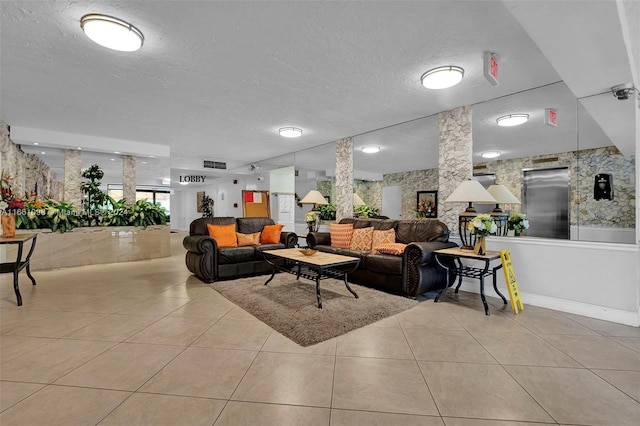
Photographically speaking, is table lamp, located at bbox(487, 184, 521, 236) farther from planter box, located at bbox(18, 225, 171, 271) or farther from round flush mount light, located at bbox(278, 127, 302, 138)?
planter box, located at bbox(18, 225, 171, 271)

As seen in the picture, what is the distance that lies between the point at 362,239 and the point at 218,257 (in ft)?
7.51

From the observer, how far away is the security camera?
2.76m

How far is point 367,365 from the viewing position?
6.80 ft

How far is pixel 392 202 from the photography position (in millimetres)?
5301

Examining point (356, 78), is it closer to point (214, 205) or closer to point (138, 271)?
point (138, 271)

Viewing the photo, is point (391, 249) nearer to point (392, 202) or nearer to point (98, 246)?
point (392, 202)

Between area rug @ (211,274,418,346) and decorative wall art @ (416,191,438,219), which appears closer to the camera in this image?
area rug @ (211,274,418,346)

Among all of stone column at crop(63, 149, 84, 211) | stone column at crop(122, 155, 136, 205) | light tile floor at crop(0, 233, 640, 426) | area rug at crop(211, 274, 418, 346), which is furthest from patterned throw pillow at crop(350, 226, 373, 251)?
stone column at crop(63, 149, 84, 211)

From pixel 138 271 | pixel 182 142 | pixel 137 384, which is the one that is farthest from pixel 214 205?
pixel 137 384

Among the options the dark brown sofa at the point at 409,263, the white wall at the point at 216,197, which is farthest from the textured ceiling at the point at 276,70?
the white wall at the point at 216,197

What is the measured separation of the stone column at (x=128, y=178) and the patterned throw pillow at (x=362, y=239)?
556 cm

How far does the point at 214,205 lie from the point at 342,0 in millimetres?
11886

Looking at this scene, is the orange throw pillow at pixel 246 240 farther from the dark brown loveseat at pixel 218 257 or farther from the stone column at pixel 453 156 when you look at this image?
the stone column at pixel 453 156

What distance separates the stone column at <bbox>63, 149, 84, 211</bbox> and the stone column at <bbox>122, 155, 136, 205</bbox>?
812mm
